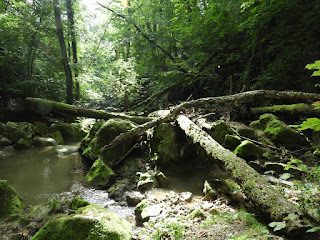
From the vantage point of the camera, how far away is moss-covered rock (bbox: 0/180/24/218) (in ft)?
11.5

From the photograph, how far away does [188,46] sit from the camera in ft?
43.6

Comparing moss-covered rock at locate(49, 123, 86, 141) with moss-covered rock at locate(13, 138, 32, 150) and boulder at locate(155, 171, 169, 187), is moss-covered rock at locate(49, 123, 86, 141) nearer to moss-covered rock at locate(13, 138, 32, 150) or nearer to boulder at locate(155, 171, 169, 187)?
moss-covered rock at locate(13, 138, 32, 150)

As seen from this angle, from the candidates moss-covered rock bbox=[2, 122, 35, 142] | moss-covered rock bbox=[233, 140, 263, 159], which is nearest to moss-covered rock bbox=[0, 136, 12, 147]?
moss-covered rock bbox=[2, 122, 35, 142]

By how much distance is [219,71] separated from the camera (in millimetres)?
12125

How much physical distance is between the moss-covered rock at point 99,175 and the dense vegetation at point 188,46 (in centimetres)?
705

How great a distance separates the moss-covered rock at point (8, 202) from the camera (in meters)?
3.49

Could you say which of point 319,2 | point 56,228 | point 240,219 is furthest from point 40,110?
point 319,2

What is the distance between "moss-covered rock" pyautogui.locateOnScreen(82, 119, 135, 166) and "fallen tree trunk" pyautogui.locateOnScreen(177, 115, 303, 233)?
10.7 feet

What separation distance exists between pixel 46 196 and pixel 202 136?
4198 millimetres

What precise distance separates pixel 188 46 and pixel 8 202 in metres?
13.2

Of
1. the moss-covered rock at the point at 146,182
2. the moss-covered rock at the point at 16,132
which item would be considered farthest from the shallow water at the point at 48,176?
the moss-covered rock at the point at 16,132

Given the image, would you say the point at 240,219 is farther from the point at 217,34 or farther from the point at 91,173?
the point at 217,34

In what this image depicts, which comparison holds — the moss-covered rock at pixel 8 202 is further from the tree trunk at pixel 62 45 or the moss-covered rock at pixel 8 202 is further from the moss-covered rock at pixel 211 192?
the tree trunk at pixel 62 45

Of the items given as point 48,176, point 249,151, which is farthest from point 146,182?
point 48,176
